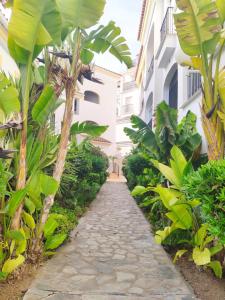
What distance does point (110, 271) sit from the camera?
15.1 feet

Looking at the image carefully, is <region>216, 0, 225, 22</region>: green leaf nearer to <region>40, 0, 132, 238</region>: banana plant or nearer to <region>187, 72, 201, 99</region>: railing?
<region>40, 0, 132, 238</region>: banana plant

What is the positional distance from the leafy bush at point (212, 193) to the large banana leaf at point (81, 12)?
9.75 feet

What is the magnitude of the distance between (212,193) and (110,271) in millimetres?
2473

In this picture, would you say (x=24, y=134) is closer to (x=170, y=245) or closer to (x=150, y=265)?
(x=150, y=265)

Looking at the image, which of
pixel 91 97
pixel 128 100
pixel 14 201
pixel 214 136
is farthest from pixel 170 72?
pixel 128 100

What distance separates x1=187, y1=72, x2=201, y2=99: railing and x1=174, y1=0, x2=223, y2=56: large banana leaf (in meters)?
3.50

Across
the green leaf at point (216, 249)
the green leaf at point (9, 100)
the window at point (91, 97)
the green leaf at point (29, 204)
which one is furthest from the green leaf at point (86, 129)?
the window at point (91, 97)

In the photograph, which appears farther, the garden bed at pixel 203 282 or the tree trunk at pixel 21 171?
the tree trunk at pixel 21 171

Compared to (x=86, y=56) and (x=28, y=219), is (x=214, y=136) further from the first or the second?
(x=28, y=219)

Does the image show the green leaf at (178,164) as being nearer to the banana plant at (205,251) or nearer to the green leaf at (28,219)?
the banana plant at (205,251)

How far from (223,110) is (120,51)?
7.82ft

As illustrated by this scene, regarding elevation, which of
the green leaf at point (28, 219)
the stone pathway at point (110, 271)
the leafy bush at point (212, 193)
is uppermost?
the leafy bush at point (212, 193)

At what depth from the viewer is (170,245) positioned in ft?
18.2

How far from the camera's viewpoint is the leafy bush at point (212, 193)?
2.99 m
